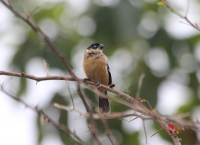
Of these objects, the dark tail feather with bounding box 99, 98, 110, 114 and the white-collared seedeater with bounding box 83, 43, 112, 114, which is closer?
the white-collared seedeater with bounding box 83, 43, 112, 114

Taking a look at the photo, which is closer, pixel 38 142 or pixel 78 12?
pixel 38 142

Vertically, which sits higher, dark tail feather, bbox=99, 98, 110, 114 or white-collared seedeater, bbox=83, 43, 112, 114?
white-collared seedeater, bbox=83, 43, 112, 114

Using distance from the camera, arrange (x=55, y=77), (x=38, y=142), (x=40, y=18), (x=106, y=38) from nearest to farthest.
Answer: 1. (x=55, y=77)
2. (x=38, y=142)
3. (x=106, y=38)
4. (x=40, y=18)

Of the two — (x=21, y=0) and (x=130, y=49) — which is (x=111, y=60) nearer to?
(x=130, y=49)

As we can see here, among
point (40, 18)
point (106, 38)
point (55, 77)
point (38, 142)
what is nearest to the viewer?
point (55, 77)

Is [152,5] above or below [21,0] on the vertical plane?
below

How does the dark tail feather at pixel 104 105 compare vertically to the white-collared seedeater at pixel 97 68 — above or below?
below

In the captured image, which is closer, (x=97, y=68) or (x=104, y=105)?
(x=97, y=68)

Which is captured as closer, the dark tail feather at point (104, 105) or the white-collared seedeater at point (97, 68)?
the white-collared seedeater at point (97, 68)

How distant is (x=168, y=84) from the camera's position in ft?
23.7

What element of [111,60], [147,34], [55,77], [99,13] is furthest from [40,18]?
[55,77]

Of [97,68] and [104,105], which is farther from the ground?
[97,68]

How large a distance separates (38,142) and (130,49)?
339 centimetres

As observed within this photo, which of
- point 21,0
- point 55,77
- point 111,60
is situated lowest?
point 111,60
